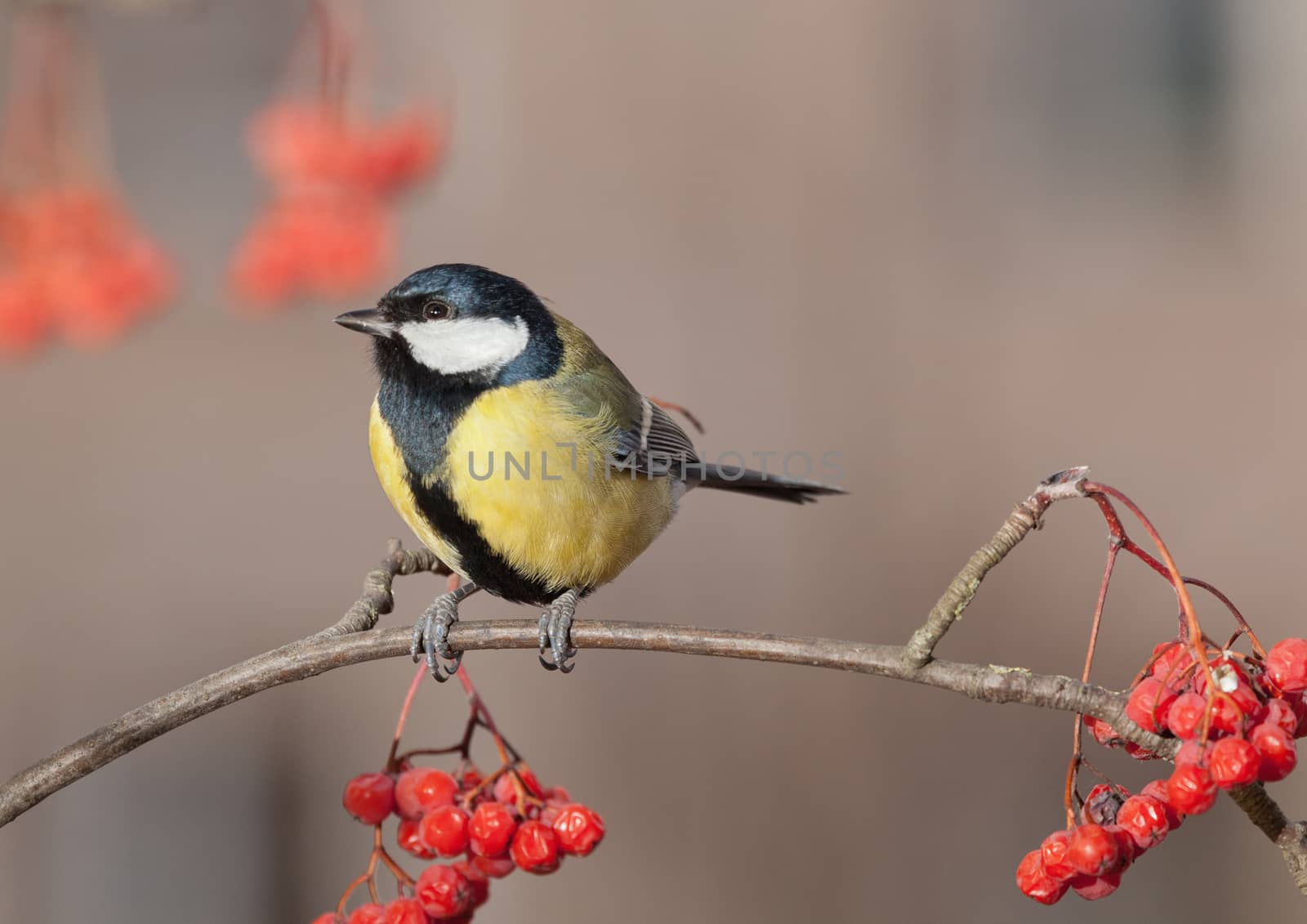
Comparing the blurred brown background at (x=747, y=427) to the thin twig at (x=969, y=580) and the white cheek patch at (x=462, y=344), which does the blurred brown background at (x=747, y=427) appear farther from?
the thin twig at (x=969, y=580)

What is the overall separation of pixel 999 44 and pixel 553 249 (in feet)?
5.39

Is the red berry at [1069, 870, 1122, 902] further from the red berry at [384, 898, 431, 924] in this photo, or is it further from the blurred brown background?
the blurred brown background

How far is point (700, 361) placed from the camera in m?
3.85

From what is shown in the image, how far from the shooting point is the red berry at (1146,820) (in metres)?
0.99

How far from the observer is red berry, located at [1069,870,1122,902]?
102 centimetres

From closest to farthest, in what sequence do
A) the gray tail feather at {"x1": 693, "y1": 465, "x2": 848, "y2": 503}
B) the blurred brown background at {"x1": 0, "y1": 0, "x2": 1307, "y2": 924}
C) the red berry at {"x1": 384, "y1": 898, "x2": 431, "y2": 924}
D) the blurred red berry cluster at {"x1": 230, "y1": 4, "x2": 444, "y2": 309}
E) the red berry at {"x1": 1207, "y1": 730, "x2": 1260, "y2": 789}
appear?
1. the red berry at {"x1": 1207, "y1": 730, "x2": 1260, "y2": 789}
2. the red berry at {"x1": 384, "y1": 898, "x2": 431, "y2": 924}
3. the gray tail feather at {"x1": 693, "y1": 465, "x2": 848, "y2": 503}
4. the blurred red berry cluster at {"x1": 230, "y1": 4, "x2": 444, "y2": 309}
5. the blurred brown background at {"x1": 0, "y1": 0, "x2": 1307, "y2": 924}

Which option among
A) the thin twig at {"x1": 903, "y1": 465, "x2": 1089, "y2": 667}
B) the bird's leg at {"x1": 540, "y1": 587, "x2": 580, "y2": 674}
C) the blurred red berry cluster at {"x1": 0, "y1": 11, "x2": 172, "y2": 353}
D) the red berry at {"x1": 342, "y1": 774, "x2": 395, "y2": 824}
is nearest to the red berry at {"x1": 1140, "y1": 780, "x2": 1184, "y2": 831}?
the thin twig at {"x1": 903, "y1": 465, "x2": 1089, "y2": 667}

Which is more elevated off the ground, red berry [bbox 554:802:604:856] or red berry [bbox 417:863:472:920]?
red berry [bbox 554:802:604:856]

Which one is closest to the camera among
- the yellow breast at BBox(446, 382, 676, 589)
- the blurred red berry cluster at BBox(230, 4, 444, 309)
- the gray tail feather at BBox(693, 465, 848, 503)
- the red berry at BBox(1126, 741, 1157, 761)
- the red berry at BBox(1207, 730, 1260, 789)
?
the red berry at BBox(1207, 730, 1260, 789)

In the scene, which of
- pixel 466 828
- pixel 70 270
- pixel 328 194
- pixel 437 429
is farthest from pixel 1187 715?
pixel 70 270

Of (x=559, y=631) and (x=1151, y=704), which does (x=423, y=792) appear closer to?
(x=559, y=631)

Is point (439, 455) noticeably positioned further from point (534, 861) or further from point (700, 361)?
point (700, 361)

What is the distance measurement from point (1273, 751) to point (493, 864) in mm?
720

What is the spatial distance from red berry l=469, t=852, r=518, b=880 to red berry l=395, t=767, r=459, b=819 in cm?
7
